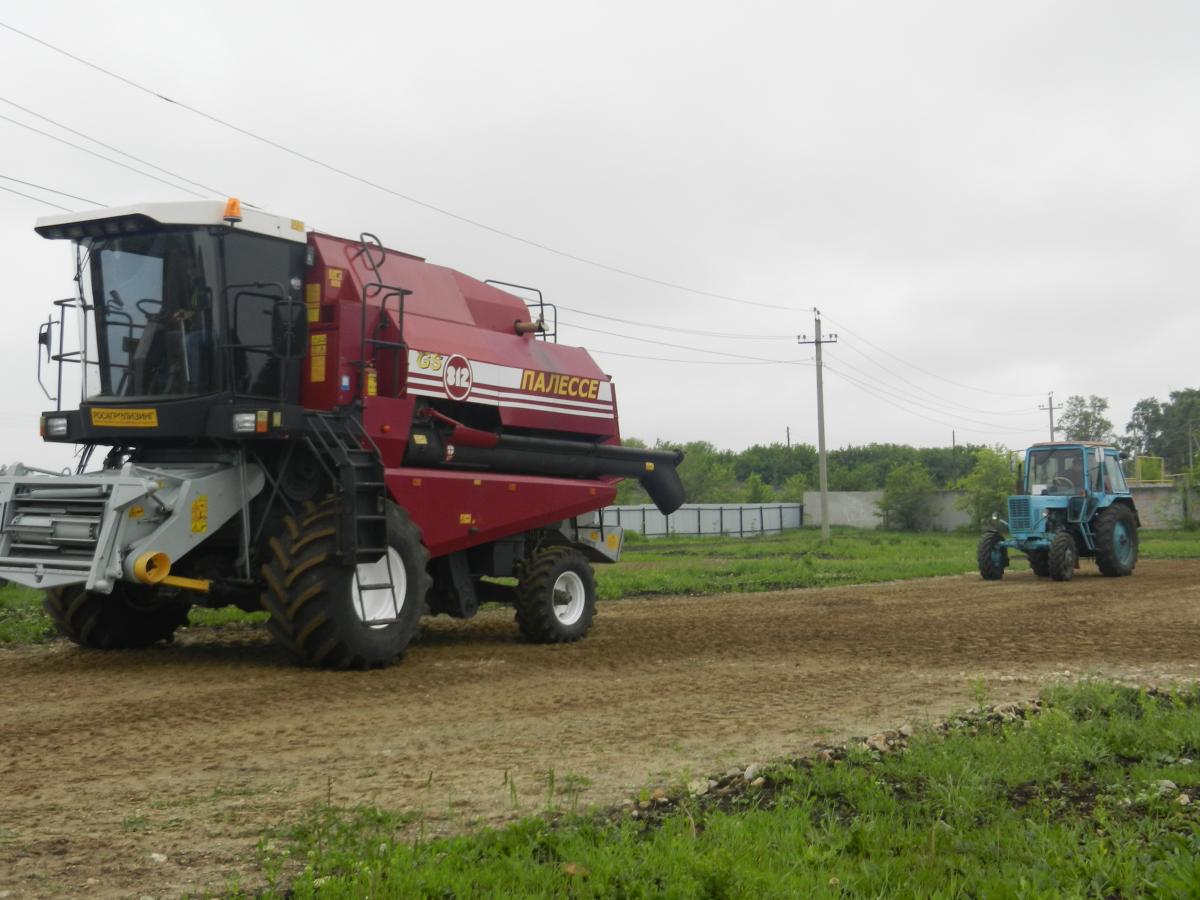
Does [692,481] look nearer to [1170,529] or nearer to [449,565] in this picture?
[1170,529]

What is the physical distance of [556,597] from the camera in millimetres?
12969

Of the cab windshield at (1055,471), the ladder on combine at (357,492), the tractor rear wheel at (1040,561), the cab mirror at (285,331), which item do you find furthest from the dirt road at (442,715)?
the cab windshield at (1055,471)

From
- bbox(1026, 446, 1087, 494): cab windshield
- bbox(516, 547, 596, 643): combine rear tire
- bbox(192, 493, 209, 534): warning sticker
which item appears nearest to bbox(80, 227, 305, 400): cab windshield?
bbox(192, 493, 209, 534): warning sticker

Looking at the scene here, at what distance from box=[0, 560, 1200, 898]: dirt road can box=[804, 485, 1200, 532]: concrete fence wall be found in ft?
133

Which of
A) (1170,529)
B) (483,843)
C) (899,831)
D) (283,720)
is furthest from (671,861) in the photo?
(1170,529)

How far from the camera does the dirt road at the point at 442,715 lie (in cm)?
533

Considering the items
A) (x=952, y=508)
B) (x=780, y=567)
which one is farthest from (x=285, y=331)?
(x=952, y=508)

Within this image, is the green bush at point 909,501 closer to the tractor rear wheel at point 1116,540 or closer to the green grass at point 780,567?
the green grass at point 780,567

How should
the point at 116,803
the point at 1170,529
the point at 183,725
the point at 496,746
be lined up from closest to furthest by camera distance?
the point at 116,803 < the point at 496,746 < the point at 183,725 < the point at 1170,529

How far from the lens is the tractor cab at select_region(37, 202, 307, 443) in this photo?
10.1 metres

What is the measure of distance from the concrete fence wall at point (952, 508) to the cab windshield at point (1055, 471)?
28622 mm

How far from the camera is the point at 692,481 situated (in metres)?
78.2

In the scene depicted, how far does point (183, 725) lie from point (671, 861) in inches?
166

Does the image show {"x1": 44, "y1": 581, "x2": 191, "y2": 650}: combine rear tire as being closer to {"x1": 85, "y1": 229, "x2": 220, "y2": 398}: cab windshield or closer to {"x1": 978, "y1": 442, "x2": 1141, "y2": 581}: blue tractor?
{"x1": 85, "y1": 229, "x2": 220, "y2": 398}: cab windshield
